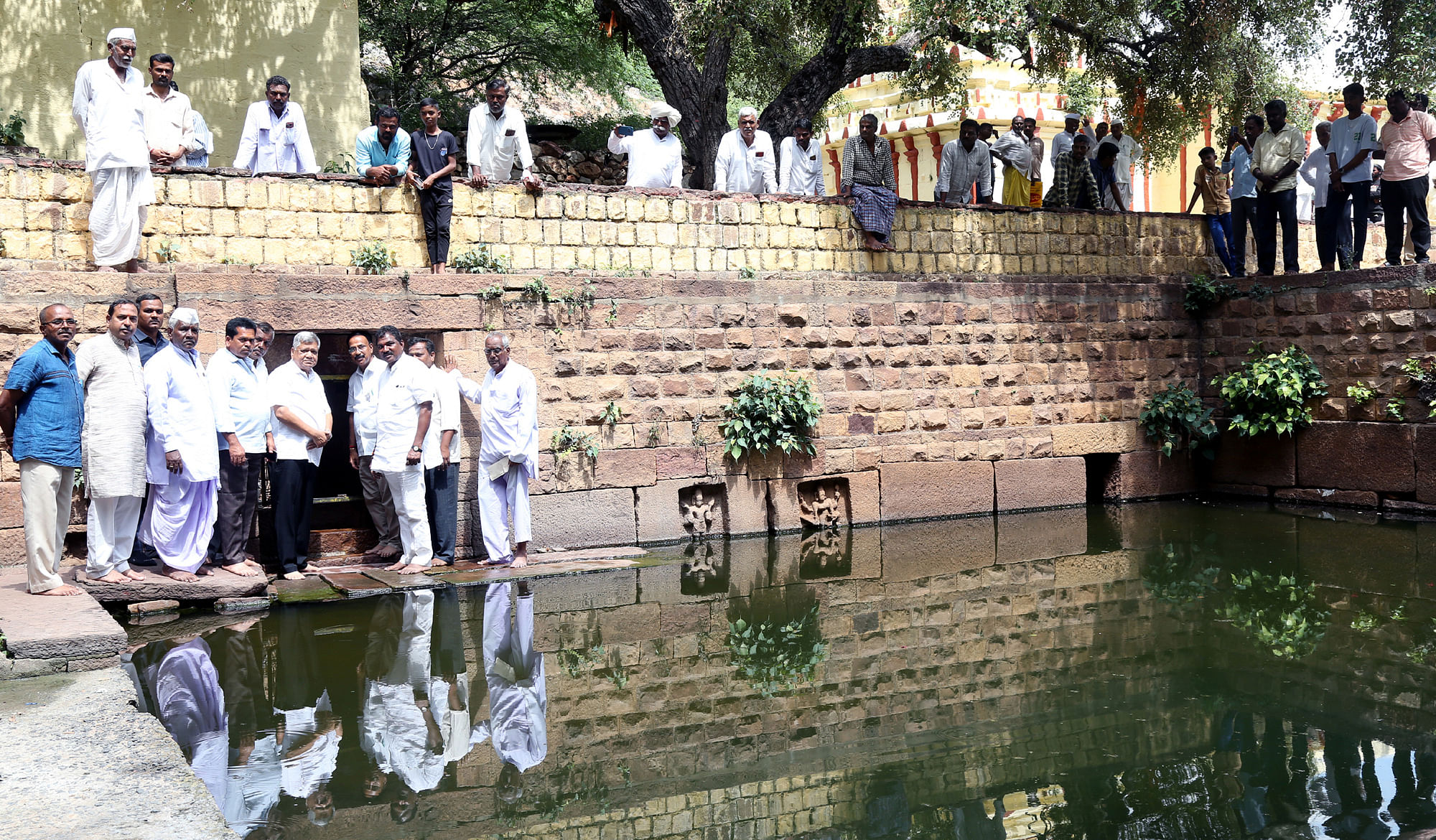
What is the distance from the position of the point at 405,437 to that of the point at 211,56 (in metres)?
5.63

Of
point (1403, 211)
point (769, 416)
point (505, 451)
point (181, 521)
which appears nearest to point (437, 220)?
point (505, 451)

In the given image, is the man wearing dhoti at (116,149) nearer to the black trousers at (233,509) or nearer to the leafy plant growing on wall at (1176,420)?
the black trousers at (233,509)

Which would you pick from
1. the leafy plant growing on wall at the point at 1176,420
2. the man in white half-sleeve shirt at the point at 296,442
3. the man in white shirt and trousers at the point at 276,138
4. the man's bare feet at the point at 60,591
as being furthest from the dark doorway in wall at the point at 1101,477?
the man's bare feet at the point at 60,591

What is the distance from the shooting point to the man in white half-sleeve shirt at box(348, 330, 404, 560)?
30.5ft

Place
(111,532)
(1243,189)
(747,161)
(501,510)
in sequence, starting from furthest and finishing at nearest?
(1243,189), (747,161), (501,510), (111,532)

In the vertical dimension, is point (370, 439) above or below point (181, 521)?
above

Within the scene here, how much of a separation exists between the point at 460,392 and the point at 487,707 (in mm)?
4529

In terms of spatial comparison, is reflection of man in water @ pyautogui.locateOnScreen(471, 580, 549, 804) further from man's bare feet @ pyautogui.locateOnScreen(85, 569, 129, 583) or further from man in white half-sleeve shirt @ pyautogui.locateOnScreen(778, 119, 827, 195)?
man in white half-sleeve shirt @ pyautogui.locateOnScreen(778, 119, 827, 195)

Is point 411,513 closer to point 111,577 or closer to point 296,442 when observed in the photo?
point 296,442

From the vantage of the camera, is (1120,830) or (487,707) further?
(487,707)

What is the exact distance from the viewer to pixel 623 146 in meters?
15.8

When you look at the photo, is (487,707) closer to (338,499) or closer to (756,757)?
(756,757)

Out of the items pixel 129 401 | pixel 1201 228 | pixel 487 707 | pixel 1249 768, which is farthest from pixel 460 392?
pixel 1201 228

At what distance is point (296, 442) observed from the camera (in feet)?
28.9
